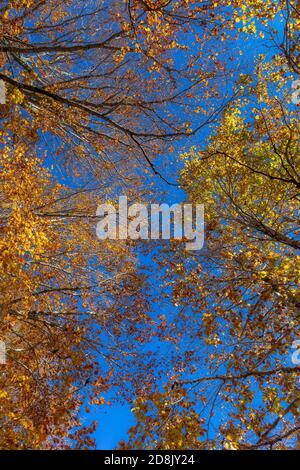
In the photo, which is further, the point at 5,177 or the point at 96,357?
the point at 96,357

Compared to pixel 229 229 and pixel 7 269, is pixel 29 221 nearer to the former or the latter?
pixel 7 269

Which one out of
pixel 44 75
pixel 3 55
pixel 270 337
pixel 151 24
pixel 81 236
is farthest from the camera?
pixel 81 236

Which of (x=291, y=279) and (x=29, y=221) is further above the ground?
(x=29, y=221)

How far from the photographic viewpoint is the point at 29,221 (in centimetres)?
846

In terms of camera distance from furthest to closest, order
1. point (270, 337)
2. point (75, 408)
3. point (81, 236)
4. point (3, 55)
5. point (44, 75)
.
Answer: point (81, 236), point (44, 75), point (75, 408), point (3, 55), point (270, 337)

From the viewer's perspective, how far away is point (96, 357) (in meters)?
10.8

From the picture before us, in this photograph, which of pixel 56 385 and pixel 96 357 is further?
pixel 96 357

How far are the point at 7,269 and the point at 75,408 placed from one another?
409cm

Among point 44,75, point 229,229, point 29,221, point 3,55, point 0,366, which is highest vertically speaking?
point 44,75

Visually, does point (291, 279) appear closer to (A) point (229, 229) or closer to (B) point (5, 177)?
(A) point (229, 229)

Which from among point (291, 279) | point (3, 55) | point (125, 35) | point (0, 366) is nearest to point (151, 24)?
point (125, 35)

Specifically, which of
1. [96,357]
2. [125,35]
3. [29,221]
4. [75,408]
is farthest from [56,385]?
[125,35]

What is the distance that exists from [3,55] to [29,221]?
3.90 metres

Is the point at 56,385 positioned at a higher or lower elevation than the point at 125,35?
lower
